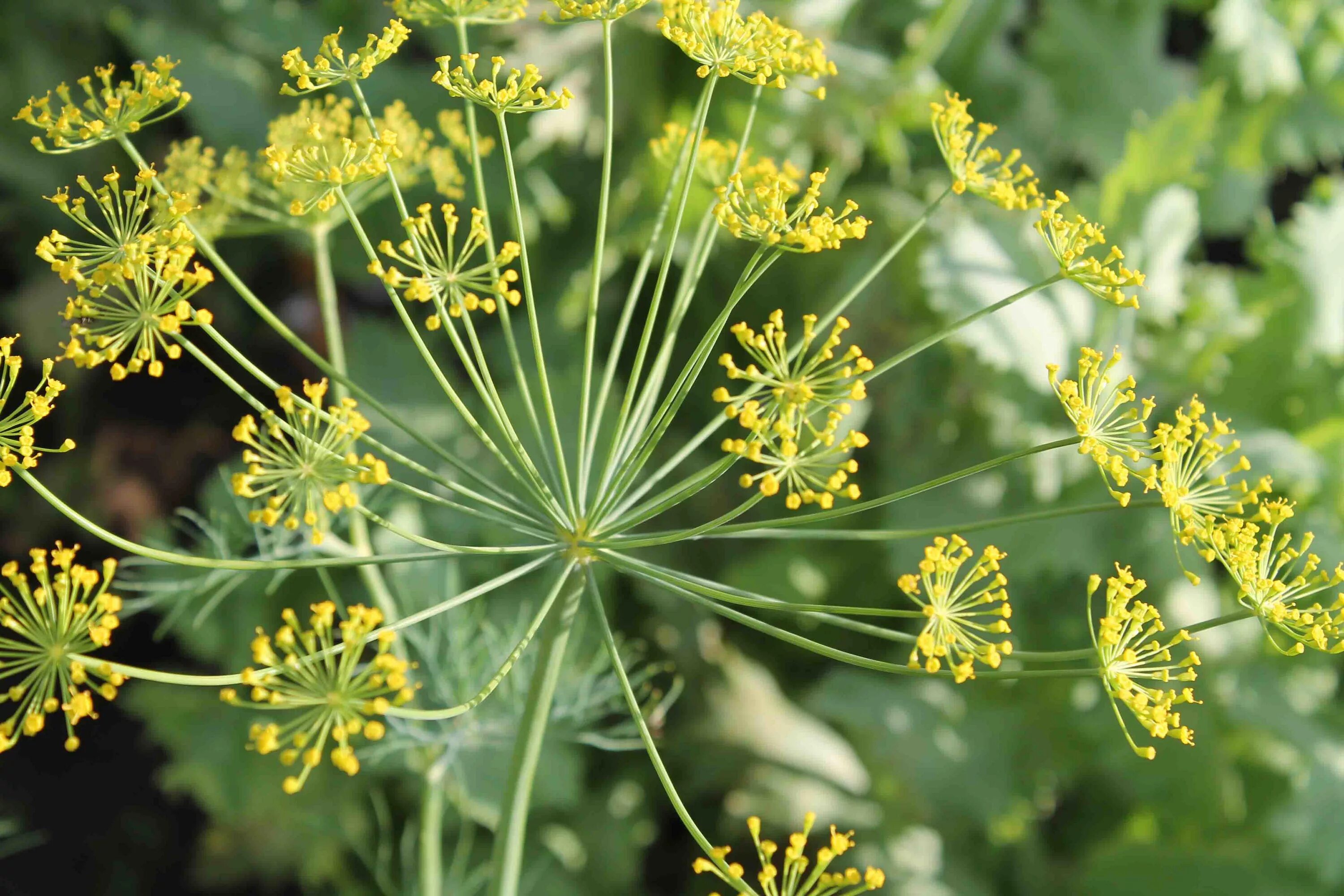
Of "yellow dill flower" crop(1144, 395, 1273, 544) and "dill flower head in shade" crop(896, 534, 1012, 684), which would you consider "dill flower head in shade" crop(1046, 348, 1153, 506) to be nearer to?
"yellow dill flower" crop(1144, 395, 1273, 544)

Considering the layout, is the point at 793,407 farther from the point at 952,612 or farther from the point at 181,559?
the point at 181,559

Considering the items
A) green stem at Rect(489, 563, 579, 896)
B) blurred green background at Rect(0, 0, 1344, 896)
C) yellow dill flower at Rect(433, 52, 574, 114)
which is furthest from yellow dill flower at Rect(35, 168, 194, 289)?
blurred green background at Rect(0, 0, 1344, 896)

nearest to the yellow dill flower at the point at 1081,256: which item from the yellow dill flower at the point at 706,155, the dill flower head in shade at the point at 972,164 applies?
the dill flower head in shade at the point at 972,164

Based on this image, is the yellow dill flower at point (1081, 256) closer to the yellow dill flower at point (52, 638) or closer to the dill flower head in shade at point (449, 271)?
the dill flower head in shade at point (449, 271)

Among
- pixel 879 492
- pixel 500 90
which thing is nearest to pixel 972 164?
pixel 500 90

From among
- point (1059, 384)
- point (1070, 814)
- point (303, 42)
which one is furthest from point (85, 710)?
point (1070, 814)

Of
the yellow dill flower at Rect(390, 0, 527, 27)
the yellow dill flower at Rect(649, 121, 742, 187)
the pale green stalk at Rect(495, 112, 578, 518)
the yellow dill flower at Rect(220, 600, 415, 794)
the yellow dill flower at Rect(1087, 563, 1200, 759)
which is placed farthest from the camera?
the yellow dill flower at Rect(649, 121, 742, 187)

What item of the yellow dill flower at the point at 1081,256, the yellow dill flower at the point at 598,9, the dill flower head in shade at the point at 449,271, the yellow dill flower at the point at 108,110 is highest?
the yellow dill flower at the point at 598,9

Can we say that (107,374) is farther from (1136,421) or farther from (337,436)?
(1136,421)
